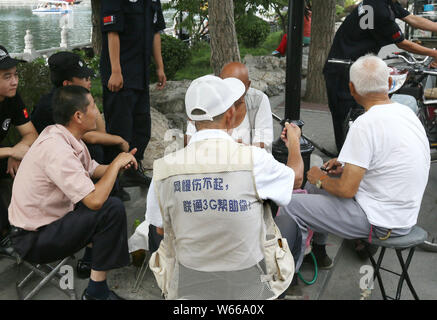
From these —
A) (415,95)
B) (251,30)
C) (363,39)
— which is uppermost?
(251,30)

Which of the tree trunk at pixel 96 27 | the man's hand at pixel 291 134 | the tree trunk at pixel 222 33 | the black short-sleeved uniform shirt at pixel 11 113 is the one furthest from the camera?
the tree trunk at pixel 96 27

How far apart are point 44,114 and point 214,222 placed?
198 cm

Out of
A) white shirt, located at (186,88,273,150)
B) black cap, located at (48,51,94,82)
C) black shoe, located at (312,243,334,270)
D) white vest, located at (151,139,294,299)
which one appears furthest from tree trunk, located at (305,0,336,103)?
white vest, located at (151,139,294,299)

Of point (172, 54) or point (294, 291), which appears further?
point (172, 54)

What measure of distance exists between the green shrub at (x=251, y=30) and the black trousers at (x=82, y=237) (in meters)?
11.0

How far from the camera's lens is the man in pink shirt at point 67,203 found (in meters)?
2.33

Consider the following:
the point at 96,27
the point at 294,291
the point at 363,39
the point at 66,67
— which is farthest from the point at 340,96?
the point at 96,27

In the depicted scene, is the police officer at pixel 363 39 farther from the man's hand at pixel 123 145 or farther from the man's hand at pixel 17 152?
the man's hand at pixel 17 152

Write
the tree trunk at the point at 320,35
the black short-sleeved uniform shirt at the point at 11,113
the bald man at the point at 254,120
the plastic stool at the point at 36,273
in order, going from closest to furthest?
1. the plastic stool at the point at 36,273
2. the black short-sleeved uniform shirt at the point at 11,113
3. the bald man at the point at 254,120
4. the tree trunk at the point at 320,35

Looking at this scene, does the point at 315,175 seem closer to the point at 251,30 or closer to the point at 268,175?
the point at 268,175

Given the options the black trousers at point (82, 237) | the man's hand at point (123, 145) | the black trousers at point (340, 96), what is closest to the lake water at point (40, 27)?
the black trousers at point (340, 96)

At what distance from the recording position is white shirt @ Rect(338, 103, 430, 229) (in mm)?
2371

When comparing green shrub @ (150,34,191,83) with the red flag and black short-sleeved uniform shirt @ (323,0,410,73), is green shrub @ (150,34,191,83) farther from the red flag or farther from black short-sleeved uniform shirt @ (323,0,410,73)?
the red flag

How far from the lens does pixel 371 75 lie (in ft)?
8.05
